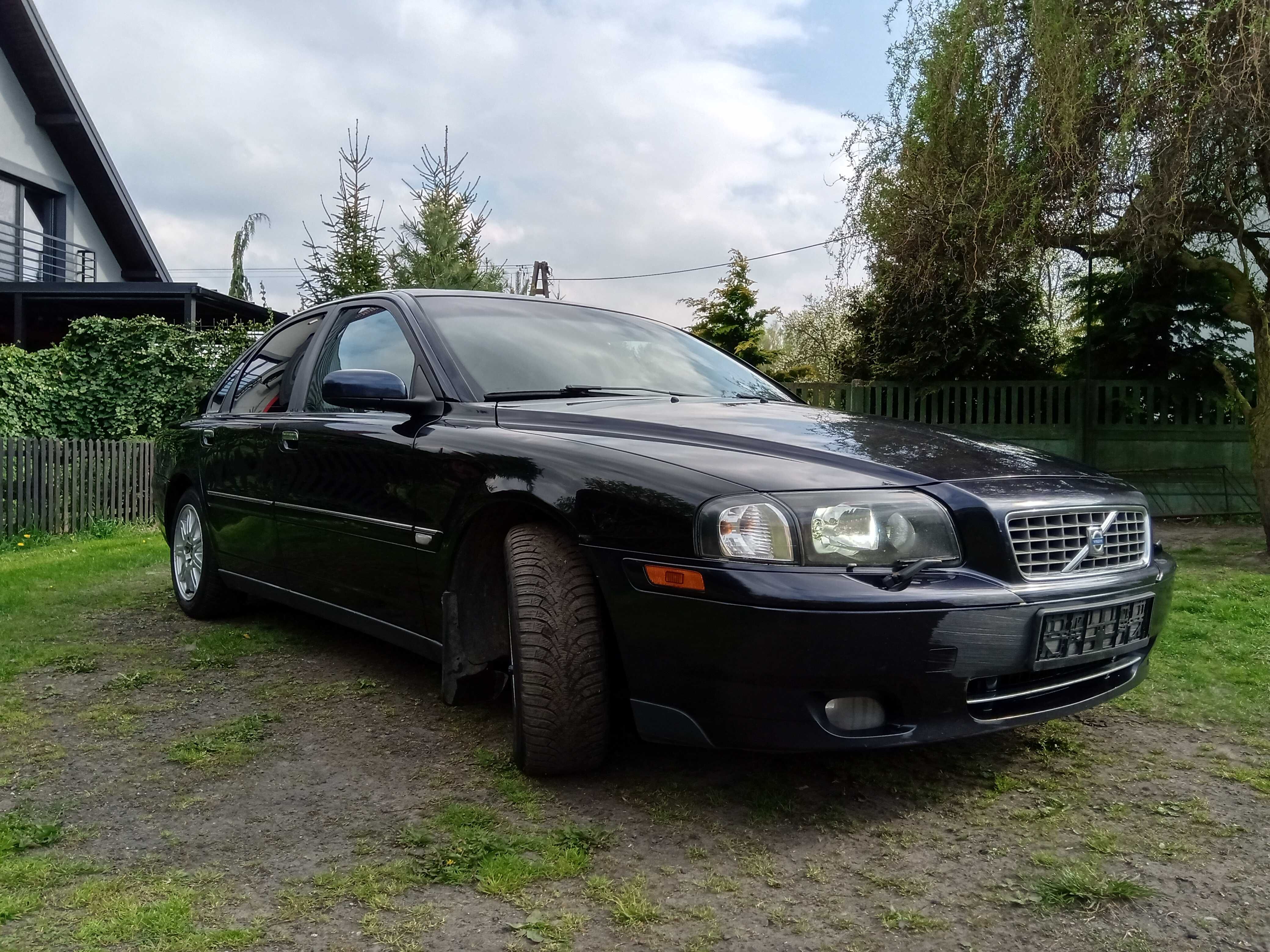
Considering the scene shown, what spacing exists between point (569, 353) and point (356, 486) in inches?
36.9

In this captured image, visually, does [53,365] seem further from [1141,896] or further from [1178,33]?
[1141,896]

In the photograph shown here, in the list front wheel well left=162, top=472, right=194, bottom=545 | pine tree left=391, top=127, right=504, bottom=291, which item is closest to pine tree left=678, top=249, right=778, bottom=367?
pine tree left=391, top=127, right=504, bottom=291

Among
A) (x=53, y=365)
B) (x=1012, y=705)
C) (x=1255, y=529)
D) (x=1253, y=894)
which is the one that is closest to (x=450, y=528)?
(x=1012, y=705)

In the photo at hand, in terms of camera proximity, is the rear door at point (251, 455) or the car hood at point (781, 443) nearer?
the car hood at point (781, 443)

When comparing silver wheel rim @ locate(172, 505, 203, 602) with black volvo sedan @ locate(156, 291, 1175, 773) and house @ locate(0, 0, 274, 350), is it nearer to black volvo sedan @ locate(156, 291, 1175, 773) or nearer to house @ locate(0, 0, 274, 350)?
black volvo sedan @ locate(156, 291, 1175, 773)

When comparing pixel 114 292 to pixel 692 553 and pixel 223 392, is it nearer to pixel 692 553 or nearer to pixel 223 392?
pixel 223 392

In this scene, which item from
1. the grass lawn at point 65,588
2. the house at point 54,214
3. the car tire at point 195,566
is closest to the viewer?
the grass lawn at point 65,588

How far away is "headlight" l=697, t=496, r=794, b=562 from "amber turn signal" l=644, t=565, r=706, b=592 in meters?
0.07

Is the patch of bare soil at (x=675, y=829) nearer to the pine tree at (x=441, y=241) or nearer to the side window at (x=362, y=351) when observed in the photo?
the side window at (x=362, y=351)

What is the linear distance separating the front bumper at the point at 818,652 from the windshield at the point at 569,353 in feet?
3.87

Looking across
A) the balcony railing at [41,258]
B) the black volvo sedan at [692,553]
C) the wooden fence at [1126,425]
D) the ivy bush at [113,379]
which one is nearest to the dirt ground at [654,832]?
the black volvo sedan at [692,553]

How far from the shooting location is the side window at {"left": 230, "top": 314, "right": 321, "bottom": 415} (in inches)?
188

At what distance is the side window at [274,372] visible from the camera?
15.7ft

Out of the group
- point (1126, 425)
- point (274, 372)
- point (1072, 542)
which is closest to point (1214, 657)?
point (1072, 542)
